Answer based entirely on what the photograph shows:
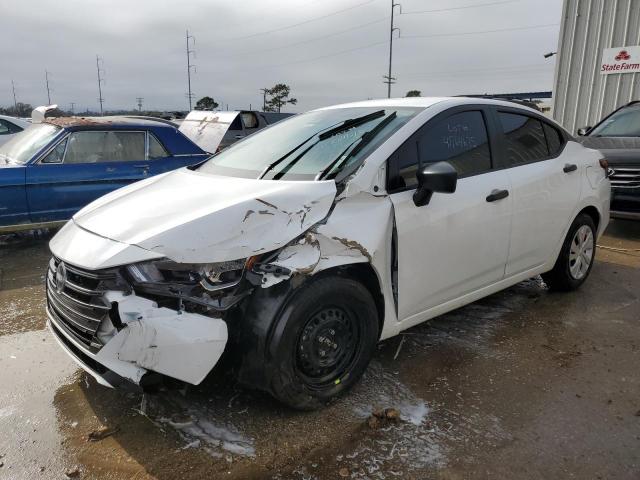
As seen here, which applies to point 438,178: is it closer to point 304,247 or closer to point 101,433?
point 304,247

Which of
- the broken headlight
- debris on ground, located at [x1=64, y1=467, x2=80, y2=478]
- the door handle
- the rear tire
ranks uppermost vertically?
the door handle

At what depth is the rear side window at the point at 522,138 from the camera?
3.77 m

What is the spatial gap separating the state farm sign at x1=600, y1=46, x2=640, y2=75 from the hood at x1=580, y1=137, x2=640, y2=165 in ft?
15.1

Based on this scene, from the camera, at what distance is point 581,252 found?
4582 mm

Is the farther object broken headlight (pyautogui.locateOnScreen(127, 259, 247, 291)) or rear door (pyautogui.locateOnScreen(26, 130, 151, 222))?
rear door (pyautogui.locateOnScreen(26, 130, 151, 222))

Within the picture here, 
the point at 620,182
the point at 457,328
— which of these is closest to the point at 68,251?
the point at 457,328

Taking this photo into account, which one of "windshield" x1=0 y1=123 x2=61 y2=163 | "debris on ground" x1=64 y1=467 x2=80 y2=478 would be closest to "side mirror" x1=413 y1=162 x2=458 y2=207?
"debris on ground" x1=64 y1=467 x2=80 y2=478

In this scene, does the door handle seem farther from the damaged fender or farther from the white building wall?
the white building wall

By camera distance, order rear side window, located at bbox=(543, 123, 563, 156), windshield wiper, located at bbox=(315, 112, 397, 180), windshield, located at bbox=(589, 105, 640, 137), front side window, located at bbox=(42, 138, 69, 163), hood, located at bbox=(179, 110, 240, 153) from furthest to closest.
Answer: windshield, located at bbox=(589, 105, 640, 137), hood, located at bbox=(179, 110, 240, 153), front side window, located at bbox=(42, 138, 69, 163), rear side window, located at bbox=(543, 123, 563, 156), windshield wiper, located at bbox=(315, 112, 397, 180)

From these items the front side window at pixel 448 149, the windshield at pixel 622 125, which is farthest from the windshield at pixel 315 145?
the windshield at pixel 622 125

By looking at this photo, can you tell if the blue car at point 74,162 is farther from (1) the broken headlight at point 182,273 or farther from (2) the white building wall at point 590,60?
(2) the white building wall at point 590,60

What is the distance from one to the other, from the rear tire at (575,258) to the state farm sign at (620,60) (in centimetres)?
808

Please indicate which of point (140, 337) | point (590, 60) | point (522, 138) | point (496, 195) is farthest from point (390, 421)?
point (590, 60)

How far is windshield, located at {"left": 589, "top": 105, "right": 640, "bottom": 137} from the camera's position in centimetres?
747
